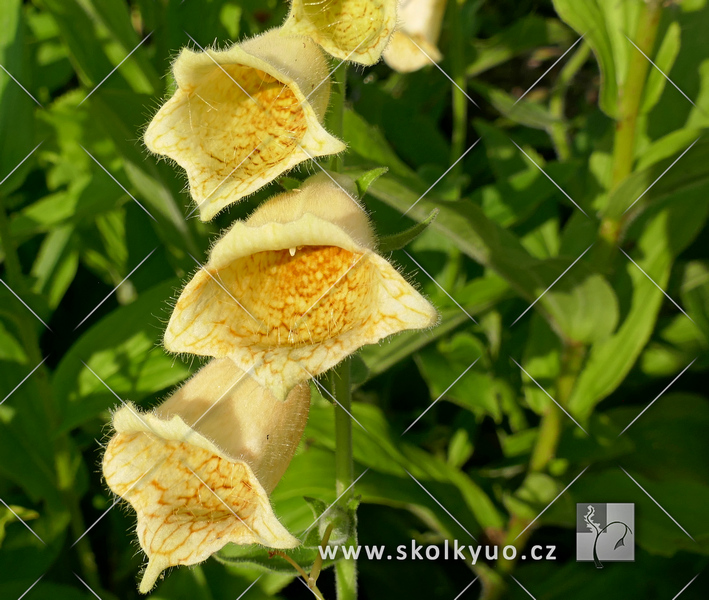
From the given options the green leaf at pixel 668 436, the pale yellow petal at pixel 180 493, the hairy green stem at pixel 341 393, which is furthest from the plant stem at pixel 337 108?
the green leaf at pixel 668 436

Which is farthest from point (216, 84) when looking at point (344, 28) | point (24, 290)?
point (24, 290)

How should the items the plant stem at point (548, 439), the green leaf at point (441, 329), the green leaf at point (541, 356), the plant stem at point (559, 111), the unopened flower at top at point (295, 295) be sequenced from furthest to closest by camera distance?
1. the plant stem at point (559, 111)
2. the green leaf at point (541, 356)
3. the plant stem at point (548, 439)
4. the green leaf at point (441, 329)
5. the unopened flower at top at point (295, 295)

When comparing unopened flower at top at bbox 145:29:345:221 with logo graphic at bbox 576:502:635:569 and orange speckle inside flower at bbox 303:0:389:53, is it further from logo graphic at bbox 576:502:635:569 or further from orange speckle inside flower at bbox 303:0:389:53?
logo graphic at bbox 576:502:635:569

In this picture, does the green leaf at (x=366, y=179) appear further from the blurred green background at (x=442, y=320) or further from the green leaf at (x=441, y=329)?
the green leaf at (x=441, y=329)

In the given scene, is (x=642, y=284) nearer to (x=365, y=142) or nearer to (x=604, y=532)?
(x=604, y=532)

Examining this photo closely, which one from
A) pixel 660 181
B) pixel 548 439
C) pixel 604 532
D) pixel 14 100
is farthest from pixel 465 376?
pixel 14 100

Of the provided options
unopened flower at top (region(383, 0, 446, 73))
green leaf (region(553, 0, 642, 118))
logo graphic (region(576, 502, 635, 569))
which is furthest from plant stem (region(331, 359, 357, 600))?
unopened flower at top (region(383, 0, 446, 73))

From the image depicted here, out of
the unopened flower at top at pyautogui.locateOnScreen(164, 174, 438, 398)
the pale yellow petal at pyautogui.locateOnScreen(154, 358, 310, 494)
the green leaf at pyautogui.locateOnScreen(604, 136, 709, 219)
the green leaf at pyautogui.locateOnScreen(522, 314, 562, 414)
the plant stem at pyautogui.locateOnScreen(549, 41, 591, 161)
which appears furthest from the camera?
the plant stem at pyautogui.locateOnScreen(549, 41, 591, 161)
